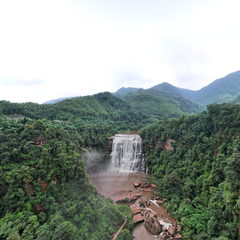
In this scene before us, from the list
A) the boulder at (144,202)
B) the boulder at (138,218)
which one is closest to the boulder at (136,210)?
the boulder at (138,218)

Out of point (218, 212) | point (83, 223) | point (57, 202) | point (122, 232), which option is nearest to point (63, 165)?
point (57, 202)

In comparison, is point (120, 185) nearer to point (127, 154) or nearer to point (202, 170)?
point (127, 154)

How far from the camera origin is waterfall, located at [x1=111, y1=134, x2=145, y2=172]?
2578cm

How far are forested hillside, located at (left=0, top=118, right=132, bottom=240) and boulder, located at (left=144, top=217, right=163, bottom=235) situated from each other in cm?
176

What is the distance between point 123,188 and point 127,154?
7.58 m

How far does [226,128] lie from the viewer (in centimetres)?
1617

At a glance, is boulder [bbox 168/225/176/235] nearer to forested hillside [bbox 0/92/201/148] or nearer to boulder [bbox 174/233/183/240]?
boulder [bbox 174/233/183/240]

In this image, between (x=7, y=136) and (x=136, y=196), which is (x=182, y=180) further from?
(x=7, y=136)

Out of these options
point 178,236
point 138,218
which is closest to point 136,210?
point 138,218

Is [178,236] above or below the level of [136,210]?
above

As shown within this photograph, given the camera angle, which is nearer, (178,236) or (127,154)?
(178,236)

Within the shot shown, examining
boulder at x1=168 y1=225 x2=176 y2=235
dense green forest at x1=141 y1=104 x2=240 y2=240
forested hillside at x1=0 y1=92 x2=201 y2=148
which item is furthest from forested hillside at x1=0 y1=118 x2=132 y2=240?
forested hillside at x1=0 y1=92 x2=201 y2=148

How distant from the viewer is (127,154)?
2708 cm

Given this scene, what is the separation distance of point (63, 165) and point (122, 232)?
275 inches
